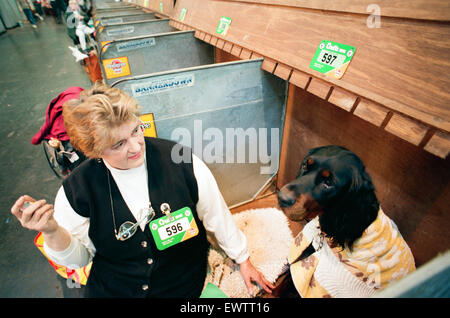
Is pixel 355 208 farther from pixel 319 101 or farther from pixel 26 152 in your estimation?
pixel 26 152

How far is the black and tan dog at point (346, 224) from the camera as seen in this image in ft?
3.10

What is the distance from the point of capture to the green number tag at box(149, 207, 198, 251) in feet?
3.52

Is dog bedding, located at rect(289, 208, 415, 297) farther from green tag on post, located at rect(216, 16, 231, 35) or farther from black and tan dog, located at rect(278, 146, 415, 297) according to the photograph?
green tag on post, located at rect(216, 16, 231, 35)

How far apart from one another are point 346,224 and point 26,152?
4.08m

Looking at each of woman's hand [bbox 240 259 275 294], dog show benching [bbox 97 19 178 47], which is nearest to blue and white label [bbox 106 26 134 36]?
dog show benching [bbox 97 19 178 47]

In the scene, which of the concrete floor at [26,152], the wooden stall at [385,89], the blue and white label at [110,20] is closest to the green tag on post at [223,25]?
the wooden stall at [385,89]

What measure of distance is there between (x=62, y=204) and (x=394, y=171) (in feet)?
5.43

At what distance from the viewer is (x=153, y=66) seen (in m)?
2.41

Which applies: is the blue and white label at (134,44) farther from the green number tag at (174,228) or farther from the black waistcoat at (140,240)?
the green number tag at (174,228)

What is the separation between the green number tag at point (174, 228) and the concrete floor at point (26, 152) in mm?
1246

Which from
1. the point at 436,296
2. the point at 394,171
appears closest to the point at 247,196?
the point at 394,171

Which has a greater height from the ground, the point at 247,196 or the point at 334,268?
the point at 334,268

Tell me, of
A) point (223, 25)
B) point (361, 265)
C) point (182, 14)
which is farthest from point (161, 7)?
point (361, 265)

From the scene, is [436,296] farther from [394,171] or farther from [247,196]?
[247,196]
